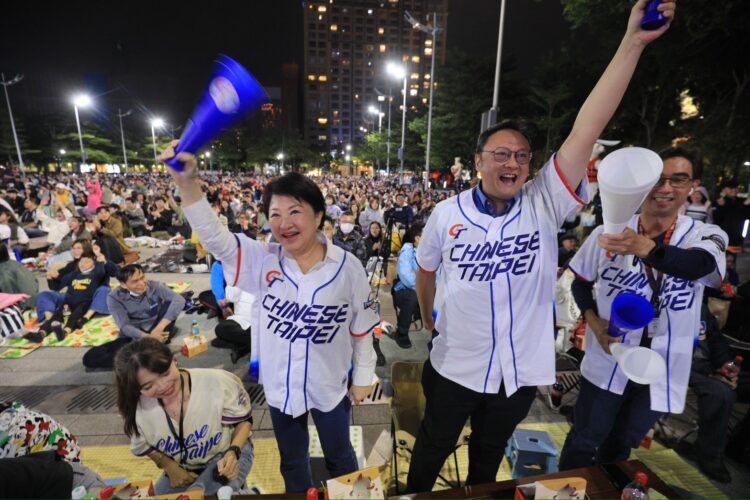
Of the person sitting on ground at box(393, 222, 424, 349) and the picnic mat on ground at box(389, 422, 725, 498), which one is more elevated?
the person sitting on ground at box(393, 222, 424, 349)

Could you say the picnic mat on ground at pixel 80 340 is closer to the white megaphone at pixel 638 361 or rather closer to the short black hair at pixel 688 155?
the white megaphone at pixel 638 361

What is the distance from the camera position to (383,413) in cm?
402

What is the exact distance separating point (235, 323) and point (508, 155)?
14.7 ft

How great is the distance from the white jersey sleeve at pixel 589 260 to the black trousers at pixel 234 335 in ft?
13.7

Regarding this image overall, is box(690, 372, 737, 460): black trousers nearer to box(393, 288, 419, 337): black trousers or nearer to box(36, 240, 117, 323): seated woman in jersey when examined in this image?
box(393, 288, 419, 337): black trousers

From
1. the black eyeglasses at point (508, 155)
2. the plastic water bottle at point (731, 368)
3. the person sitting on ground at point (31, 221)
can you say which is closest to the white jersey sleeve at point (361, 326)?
the black eyeglasses at point (508, 155)

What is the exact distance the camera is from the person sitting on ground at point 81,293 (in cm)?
606

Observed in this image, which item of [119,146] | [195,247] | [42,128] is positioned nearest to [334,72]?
[119,146]

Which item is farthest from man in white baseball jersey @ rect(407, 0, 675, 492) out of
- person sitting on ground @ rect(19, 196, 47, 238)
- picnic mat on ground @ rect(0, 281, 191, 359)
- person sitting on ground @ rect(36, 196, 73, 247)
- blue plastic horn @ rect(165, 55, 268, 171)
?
person sitting on ground @ rect(19, 196, 47, 238)

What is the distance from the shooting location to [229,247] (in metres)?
1.89

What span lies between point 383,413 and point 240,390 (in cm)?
190

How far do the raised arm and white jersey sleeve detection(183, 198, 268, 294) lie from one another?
5.29ft

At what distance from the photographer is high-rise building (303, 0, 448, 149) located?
333 feet

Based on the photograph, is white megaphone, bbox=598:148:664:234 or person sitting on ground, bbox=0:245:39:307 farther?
person sitting on ground, bbox=0:245:39:307
